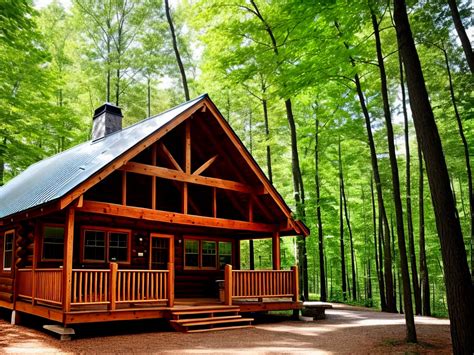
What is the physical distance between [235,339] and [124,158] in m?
5.02

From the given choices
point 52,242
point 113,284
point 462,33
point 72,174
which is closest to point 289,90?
point 462,33

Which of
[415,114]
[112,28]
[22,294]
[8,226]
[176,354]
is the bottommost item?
[176,354]

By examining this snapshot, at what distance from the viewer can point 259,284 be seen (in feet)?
44.1

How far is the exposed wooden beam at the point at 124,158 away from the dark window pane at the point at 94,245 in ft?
11.2

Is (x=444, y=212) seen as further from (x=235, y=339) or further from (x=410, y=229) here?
(x=410, y=229)

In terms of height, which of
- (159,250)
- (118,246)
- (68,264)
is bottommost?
(68,264)

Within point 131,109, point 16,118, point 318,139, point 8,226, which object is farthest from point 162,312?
point 131,109

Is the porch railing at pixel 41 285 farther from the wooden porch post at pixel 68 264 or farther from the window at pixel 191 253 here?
the window at pixel 191 253

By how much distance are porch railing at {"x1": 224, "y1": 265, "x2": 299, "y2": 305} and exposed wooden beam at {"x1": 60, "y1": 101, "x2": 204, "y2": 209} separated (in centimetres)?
442

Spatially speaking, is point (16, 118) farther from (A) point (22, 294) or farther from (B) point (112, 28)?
(B) point (112, 28)

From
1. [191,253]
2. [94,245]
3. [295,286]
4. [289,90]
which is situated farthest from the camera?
[191,253]

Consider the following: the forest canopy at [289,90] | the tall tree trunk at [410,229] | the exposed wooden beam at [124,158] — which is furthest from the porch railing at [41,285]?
the tall tree trunk at [410,229]

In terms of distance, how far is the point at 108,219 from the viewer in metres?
12.9

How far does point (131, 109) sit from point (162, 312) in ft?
57.3
